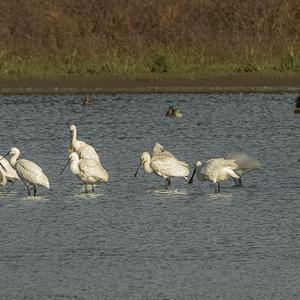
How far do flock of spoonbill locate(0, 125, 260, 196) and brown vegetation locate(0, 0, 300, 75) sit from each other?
12800 mm

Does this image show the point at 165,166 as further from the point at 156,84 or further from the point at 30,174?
the point at 156,84

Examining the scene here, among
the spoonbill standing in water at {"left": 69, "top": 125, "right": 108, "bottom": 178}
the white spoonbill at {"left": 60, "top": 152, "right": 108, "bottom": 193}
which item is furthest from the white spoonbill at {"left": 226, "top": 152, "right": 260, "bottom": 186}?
the spoonbill standing in water at {"left": 69, "top": 125, "right": 108, "bottom": 178}

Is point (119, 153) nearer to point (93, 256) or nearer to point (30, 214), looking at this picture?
point (30, 214)

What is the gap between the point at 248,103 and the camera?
78.7 ft

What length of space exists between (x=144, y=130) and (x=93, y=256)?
31.1 feet

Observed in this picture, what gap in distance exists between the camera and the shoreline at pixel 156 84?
2609cm

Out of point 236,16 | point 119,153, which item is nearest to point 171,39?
point 236,16

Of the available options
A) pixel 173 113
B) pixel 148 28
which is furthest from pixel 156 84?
pixel 173 113

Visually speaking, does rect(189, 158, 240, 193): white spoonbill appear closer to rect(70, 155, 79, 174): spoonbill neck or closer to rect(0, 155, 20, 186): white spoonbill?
rect(70, 155, 79, 174): spoonbill neck

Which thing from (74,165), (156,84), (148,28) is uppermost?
(148,28)

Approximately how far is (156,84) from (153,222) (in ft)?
45.8

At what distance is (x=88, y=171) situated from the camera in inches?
580

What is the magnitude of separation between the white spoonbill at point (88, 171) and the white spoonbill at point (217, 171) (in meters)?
0.99

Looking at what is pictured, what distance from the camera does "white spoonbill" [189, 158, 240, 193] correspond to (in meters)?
14.5
